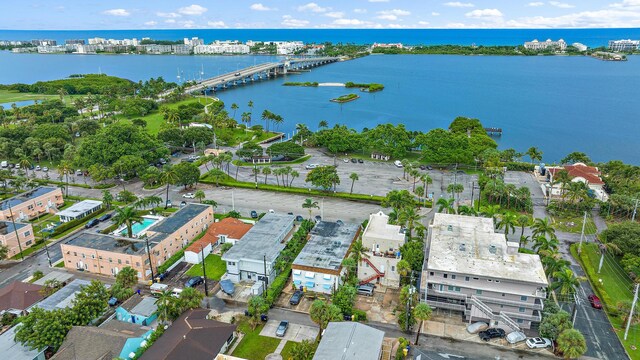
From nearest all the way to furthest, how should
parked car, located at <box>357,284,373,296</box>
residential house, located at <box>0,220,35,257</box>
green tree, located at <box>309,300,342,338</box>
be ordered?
green tree, located at <box>309,300,342,338</box> → parked car, located at <box>357,284,373,296</box> → residential house, located at <box>0,220,35,257</box>

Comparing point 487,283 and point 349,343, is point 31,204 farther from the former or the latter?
point 487,283

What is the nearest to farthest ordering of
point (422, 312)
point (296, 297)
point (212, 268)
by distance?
point (422, 312), point (296, 297), point (212, 268)

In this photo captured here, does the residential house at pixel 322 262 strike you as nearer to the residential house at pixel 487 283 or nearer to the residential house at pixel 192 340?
the residential house at pixel 487 283

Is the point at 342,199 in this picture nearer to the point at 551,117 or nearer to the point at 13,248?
the point at 13,248

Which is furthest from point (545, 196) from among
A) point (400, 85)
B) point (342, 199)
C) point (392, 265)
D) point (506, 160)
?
point (400, 85)

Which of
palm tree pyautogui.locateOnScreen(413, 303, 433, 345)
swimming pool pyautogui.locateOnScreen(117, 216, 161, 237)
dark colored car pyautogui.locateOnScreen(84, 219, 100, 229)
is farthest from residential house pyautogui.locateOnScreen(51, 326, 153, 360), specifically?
dark colored car pyautogui.locateOnScreen(84, 219, 100, 229)

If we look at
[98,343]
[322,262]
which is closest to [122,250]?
[98,343]

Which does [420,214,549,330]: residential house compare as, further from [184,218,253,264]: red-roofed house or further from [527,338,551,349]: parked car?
[184,218,253,264]: red-roofed house
